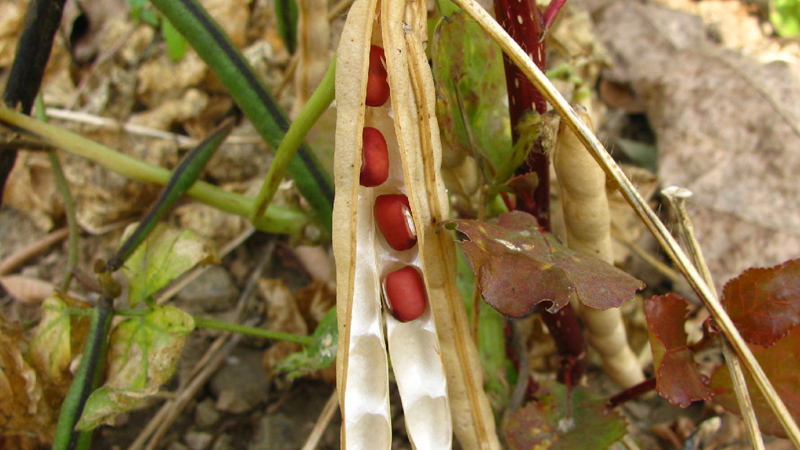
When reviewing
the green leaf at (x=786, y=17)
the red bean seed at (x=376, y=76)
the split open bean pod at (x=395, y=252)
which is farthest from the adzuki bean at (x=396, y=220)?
the green leaf at (x=786, y=17)

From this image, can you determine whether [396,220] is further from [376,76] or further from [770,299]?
[770,299]

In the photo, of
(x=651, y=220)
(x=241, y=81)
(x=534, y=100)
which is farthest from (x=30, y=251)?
(x=651, y=220)

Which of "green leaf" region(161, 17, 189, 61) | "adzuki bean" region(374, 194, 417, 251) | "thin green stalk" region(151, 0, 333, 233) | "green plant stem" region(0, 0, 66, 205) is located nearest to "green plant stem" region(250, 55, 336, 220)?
"thin green stalk" region(151, 0, 333, 233)

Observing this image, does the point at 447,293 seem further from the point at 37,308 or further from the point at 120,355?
the point at 37,308

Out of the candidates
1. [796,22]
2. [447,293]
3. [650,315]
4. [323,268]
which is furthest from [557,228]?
[796,22]

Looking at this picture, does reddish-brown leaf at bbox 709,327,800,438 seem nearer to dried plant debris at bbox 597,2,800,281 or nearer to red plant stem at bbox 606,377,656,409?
red plant stem at bbox 606,377,656,409

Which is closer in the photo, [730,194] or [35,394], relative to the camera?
[35,394]
